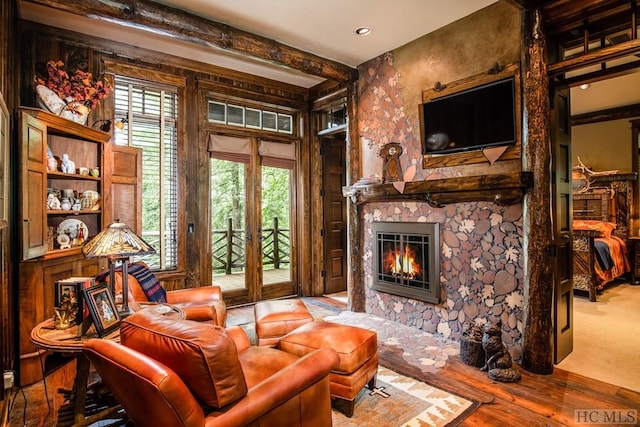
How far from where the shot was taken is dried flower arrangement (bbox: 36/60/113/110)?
331cm

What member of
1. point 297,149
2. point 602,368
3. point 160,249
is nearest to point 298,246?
point 297,149

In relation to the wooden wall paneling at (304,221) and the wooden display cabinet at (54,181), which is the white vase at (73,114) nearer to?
the wooden display cabinet at (54,181)

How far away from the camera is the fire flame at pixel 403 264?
157 inches

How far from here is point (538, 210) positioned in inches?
113

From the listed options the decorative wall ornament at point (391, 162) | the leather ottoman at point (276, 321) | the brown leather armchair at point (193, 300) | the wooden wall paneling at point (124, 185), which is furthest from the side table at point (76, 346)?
the decorative wall ornament at point (391, 162)

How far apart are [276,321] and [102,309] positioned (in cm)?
131

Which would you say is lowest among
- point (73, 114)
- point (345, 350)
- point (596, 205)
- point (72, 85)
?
point (345, 350)

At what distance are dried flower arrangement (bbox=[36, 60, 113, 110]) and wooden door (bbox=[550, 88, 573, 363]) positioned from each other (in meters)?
4.22

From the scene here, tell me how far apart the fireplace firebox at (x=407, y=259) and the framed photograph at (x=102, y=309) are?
115 inches

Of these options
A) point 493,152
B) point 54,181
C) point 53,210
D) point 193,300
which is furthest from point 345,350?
point 54,181

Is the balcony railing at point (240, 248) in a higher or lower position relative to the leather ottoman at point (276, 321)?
higher

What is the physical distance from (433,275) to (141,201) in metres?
3.36

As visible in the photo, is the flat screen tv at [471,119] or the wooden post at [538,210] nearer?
the wooden post at [538,210]

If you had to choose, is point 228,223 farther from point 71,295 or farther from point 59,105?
point 71,295
